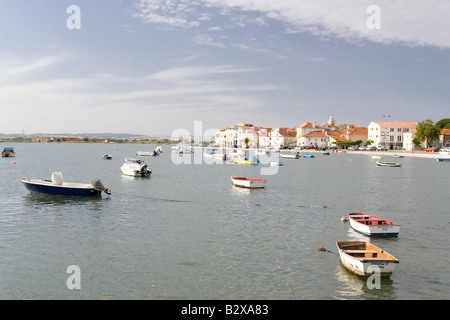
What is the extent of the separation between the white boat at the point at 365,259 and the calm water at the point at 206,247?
0.51 m

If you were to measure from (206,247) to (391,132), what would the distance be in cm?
18312

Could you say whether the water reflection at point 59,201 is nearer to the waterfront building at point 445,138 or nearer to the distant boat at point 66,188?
the distant boat at point 66,188

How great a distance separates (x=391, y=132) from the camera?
184125 mm

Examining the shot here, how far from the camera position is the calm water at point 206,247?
15484 mm

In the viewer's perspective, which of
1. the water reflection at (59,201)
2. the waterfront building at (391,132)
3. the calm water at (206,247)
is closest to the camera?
the calm water at (206,247)

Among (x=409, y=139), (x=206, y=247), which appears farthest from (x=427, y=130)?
(x=206, y=247)

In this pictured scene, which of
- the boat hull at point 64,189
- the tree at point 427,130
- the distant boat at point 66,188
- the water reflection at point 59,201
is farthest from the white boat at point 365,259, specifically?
the tree at point 427,130

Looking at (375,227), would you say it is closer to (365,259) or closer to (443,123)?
(365,259)

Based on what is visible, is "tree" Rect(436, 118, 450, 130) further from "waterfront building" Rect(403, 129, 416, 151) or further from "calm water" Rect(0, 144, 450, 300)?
"calm water" Rect(0, 144, 450, 300)

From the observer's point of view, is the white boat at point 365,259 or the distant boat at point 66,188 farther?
the distant boat at point 66,188

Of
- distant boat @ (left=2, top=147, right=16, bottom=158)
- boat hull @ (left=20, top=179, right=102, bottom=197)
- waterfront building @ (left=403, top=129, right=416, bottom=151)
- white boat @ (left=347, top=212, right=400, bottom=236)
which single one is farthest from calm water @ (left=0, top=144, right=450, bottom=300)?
waterfront building @ (left=403, top=129, right=416, bottom=151)

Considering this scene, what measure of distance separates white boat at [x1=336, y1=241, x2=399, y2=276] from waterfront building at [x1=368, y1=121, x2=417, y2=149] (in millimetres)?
178902
